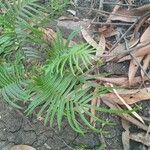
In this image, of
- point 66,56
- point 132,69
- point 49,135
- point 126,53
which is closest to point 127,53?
point 126,53

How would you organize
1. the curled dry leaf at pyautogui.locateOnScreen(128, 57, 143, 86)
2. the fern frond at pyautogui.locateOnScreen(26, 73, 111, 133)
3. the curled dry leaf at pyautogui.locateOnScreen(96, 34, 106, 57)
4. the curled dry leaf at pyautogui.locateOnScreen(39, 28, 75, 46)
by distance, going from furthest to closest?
the curled dry leaf at pyautogui.locateOnScreen(39, 28, 75, 46), the curled dry leaf at pyautogui.locateOnScreen(96, 34, 106, 57), the curled dry leaf at pyautogui.locateOnScreen(128, 57, 143, 86), the fern frond at pyautogui.locateOnScreen(26, 73, 111, 133)

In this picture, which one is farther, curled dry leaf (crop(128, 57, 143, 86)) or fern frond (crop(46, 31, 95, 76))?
curled dry leaf (crop(128, 57, 143, 86))

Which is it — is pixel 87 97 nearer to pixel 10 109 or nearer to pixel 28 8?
pixel 10 109

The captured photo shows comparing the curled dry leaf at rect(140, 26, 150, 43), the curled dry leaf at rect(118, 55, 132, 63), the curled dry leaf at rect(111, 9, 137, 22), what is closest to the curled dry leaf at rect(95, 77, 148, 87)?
the curled dry leaf at rect(118, 55, 132, 63)

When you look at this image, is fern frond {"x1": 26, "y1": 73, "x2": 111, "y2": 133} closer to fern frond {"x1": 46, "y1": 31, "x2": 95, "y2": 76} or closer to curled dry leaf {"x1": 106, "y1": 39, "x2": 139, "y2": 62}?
fern frond {"x1": 46, "y1": 31, "x2": 95, "y2": 76}

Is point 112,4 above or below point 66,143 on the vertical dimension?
above

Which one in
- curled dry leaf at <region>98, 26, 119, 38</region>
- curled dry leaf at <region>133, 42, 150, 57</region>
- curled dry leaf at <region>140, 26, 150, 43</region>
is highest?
curled dry leaf at <region>98, 26, 119, 38</region>

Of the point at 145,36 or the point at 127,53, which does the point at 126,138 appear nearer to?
the point at 127,53

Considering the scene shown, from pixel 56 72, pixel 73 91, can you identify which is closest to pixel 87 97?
pixel 73 91
